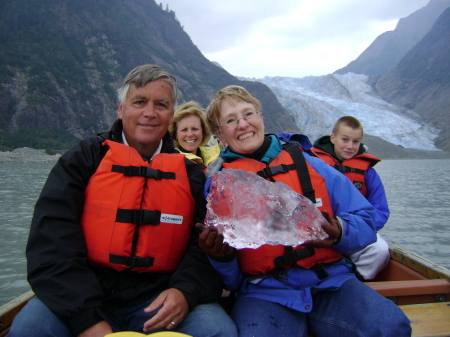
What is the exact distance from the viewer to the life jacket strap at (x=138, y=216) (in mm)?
1646

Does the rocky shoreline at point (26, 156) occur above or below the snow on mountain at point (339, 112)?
below

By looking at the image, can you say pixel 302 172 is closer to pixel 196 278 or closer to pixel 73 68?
pixel 196 278

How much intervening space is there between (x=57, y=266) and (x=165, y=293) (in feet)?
1.63

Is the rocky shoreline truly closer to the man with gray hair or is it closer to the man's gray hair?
the man's gray hair

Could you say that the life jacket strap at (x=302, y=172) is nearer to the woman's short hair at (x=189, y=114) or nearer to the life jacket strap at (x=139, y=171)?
the life jacket strap at (x=139, y=171)

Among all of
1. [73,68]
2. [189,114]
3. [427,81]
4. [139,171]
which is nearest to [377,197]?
[189,114]

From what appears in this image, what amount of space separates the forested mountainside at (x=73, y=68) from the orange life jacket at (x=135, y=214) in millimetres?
34708

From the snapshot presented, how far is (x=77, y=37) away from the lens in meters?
51.2

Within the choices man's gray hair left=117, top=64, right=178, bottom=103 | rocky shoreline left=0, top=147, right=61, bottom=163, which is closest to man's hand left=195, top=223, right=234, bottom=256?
man's gray hair left=117, top=64, right=178, bottom=103

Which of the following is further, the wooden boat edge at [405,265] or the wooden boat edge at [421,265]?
the wooden boat edge at [421,265]

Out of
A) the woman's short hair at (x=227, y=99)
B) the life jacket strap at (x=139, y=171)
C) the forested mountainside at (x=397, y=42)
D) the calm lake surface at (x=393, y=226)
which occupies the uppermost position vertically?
the forested mountainside at (x=397, y=42)

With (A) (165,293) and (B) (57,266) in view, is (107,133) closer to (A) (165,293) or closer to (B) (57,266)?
(B) (57,266)

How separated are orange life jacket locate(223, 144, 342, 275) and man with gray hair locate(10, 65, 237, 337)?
21cm

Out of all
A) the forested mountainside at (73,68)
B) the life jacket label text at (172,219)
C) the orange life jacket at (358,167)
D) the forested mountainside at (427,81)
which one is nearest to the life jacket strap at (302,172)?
the life jacket label text at (172,219)
